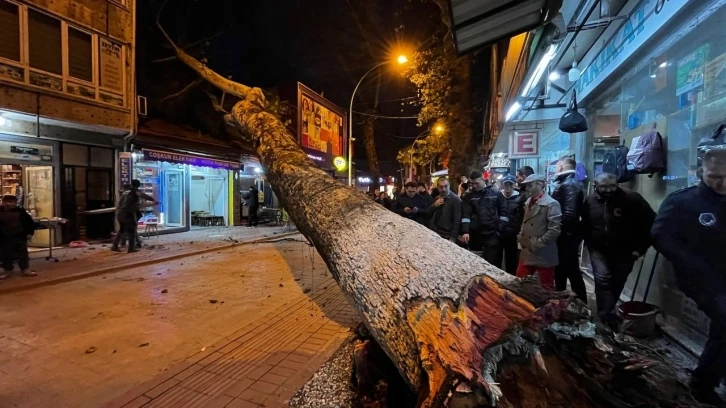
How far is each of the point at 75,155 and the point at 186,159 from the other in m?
3.14

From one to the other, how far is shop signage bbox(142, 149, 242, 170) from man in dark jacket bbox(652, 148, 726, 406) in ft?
41.2

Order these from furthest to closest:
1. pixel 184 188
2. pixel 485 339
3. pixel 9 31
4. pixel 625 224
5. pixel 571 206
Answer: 1. pixel 184 188
2. pixel 9 31
3. pixel 571 206
4. pixel 625 224
5. pixel 485 339

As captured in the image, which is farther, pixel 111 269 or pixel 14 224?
pixel 111 269

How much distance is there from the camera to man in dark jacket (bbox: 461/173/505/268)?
5.62 metres

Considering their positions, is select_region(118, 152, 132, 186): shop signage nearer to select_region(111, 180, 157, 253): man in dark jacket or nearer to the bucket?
select_region(111, 180, 157, 253): man in dark jacket

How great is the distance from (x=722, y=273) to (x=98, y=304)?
273 inches

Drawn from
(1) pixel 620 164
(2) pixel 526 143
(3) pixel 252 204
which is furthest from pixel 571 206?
(3) pixel 252 204

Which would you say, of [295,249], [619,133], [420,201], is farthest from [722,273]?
[295,249]

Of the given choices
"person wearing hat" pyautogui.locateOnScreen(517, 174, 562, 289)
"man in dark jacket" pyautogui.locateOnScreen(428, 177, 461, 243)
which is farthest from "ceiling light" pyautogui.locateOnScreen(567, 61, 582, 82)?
"person wearing hat" pyautogui.locateOnScreen(517, 174, 562, 289)

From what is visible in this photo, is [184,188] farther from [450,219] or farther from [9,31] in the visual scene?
[450,219]

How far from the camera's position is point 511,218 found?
5.60 meters

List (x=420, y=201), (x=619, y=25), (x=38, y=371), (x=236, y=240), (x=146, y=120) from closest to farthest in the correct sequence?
1. (x=38, y=371)
2. (x=619, y=25)
3. (x=420, y=201)
4. (x=236, y=240)
5. (x=146, y=120)

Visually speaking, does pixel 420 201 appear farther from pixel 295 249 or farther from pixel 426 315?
pixel 426 315

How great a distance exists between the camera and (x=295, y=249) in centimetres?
1062
